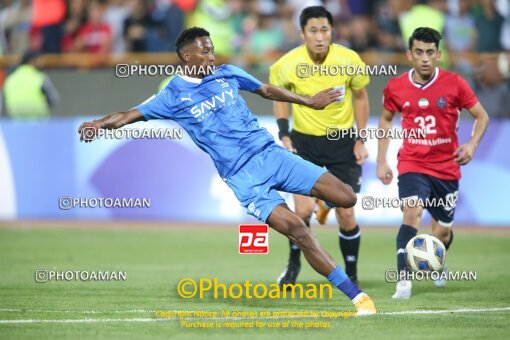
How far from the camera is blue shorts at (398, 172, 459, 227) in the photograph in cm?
1109

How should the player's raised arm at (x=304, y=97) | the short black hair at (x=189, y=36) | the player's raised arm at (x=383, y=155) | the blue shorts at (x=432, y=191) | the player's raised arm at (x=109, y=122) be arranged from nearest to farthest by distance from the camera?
the player's raised arm at (x=109, y=122) < the player's raised arm at (x=304, y=97) < the short black hair at (x=189, y=36) < the blue shorts at (x=432, y=191) < the player's raised arm at (x=383, y=155)

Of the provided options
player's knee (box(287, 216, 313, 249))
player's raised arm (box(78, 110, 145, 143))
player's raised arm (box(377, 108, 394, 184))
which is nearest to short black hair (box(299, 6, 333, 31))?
player's raised arm (box(377, 108, 394, 184))

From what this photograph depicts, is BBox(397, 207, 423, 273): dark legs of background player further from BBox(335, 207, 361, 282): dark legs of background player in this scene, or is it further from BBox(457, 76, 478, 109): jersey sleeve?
BBox(457, 76, 478, 109): jersey sleeve

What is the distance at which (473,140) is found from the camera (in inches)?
415

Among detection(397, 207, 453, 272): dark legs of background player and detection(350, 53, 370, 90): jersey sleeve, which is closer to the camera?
detection(397, 207, 453, 272): dark legs of background player

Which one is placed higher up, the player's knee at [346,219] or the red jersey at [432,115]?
the red jersey at [432,115]

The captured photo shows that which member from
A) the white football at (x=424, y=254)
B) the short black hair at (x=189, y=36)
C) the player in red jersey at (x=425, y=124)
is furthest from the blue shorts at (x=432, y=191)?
the short black hair at (x=189, y=36)

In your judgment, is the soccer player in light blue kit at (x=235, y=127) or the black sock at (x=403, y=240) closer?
the soccer player in light blue kit at (x=235, y=127)

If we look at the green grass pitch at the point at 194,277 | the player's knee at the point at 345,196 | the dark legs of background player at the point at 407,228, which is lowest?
the green grass pitch at the point at 194,277

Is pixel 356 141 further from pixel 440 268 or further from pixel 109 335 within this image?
pixel 109 335

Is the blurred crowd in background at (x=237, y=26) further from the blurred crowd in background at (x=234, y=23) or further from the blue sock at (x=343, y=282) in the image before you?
the blue sock at (x=343, y=282)

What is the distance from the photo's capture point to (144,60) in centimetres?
2036

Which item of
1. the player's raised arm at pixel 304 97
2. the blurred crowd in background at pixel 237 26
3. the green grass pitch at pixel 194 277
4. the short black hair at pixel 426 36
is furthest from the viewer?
the blurred crowd in background at pixel 237 26

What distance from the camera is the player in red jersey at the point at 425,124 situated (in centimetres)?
1100
